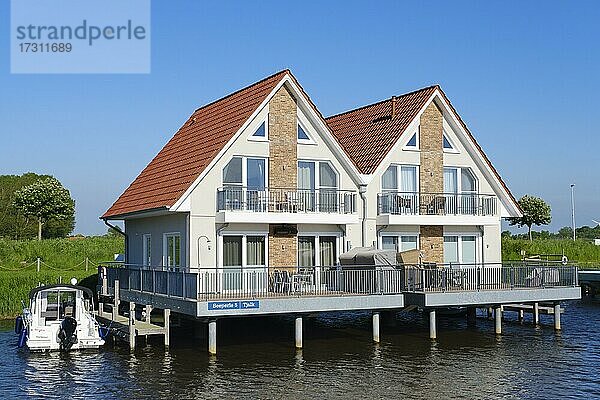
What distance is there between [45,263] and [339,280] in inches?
1067

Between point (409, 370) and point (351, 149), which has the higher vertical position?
point (351, 149)

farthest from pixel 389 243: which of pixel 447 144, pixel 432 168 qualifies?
pixel 447 144

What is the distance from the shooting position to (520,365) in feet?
78.5

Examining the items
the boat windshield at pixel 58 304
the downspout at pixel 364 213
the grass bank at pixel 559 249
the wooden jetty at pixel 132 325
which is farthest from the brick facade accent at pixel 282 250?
the grass bank at pixel 559 249

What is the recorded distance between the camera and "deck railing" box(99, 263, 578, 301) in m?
25.1

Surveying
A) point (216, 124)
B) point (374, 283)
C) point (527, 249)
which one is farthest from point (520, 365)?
point (527, 249)

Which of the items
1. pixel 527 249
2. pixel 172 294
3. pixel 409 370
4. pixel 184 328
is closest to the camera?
pixel 409 370

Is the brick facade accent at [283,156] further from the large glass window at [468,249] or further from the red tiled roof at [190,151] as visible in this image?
the large glass window at [468,249]

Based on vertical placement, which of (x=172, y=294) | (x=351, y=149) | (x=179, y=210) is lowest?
(x=172, y=294)

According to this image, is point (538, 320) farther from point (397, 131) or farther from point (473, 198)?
point (397, 131)

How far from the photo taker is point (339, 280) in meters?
26.4

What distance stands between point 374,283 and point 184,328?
7953mm

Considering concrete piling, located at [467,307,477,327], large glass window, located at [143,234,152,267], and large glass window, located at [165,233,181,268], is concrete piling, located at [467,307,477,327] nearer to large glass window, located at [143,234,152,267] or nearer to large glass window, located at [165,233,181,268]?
large glass window, located at [165,233,181,268]

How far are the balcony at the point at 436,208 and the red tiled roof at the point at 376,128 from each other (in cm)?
165
